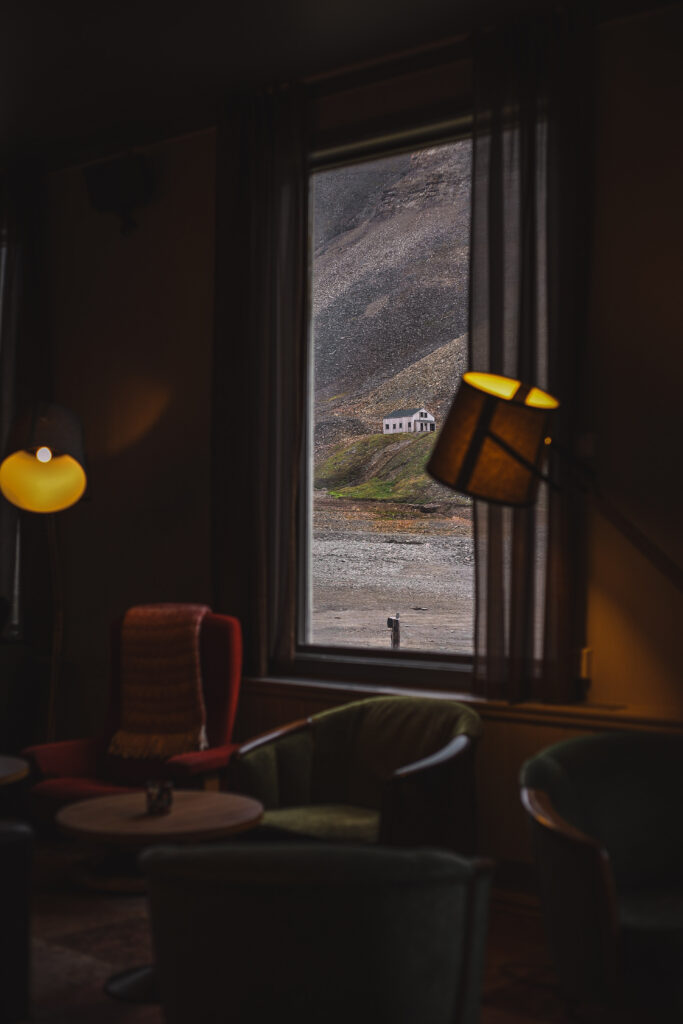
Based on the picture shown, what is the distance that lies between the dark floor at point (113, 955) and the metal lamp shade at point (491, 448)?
1.48m

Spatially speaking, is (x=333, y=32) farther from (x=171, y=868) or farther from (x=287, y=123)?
(x=171, y=868)

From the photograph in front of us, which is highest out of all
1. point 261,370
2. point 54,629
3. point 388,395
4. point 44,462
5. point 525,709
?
point 261,370

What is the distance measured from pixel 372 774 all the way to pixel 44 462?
2132 millimetres

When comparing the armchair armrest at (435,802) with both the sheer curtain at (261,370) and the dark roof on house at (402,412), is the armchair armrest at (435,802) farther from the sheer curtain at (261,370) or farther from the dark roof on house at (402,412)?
the dark roof on house at (402,412)

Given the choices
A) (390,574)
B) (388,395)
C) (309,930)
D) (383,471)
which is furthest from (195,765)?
(309,930)

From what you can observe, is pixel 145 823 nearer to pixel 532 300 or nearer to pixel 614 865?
pixel 614 865

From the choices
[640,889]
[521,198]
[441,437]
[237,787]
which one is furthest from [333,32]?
[640,889]

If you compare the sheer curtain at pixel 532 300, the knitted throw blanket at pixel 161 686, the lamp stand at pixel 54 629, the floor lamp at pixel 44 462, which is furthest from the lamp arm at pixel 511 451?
the lamp stand at pixel 54 629

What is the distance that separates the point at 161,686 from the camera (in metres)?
4.74

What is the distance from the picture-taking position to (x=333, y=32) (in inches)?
179

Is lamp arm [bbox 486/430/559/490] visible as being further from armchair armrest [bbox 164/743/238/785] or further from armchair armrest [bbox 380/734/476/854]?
armchair armrest [bbox 164/743/238/785]

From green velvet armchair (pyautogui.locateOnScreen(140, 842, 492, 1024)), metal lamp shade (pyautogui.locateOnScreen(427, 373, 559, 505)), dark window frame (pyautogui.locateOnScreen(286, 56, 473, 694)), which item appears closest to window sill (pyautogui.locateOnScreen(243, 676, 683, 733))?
dark window frame (pyautogui.locateOnScreen(286, 56, 473, 694))

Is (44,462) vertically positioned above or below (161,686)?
above

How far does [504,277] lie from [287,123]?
53.9 inches
